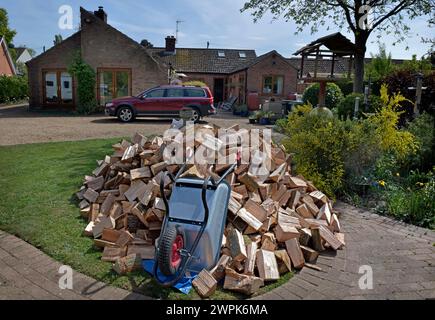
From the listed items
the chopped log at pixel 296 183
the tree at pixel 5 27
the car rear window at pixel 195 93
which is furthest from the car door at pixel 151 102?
the tree at pixel 5 27

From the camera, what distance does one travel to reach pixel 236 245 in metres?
3.44

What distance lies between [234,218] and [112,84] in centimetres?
1803

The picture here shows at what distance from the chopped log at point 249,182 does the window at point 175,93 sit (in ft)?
38.7

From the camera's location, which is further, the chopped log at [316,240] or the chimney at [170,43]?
the chimney at [170,43]

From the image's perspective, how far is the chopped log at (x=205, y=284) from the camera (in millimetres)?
2939

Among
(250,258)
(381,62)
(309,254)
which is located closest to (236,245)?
(250,258)

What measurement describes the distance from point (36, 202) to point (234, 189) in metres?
2.71

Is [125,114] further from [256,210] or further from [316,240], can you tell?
[316,240]

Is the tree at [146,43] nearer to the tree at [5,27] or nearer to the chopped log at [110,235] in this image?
the tree at [5,27]

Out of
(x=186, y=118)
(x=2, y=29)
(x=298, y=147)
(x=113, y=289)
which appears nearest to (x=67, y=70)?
(x=186, y=118)

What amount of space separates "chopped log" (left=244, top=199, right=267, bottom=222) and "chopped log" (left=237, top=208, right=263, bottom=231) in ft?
0.12
